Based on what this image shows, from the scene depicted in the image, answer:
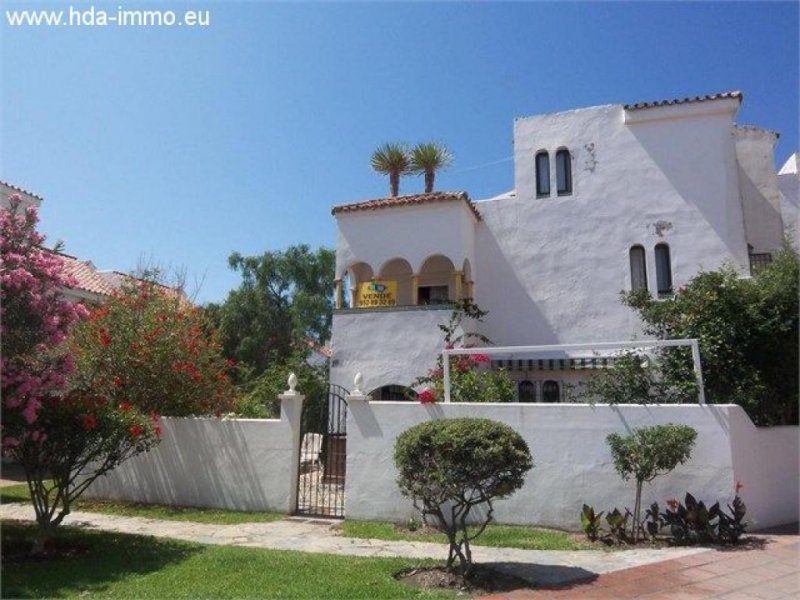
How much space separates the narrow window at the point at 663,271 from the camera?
16766 millimetres

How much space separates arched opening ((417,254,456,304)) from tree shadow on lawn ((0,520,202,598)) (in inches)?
458

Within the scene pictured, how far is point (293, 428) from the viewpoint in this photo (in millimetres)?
11969

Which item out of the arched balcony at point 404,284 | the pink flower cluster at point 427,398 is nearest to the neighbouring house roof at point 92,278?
the arched balcony at point 404,284

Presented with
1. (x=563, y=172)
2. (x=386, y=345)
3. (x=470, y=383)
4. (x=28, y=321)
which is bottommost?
(x=470, y=383)

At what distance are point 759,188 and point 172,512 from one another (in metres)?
19.1

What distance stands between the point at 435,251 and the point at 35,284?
37.2 ft

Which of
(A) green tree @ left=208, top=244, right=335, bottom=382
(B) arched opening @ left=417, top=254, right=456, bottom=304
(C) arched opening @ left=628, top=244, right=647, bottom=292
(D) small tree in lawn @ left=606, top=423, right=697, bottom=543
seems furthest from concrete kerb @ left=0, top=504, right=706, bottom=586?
(A) green tree @ left=208, top=244, right=335, bottom=382

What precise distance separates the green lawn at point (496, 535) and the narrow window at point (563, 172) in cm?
1130

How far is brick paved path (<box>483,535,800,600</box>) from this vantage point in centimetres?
650

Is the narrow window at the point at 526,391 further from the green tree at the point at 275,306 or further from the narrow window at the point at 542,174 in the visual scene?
the green tree at the point at 275,306

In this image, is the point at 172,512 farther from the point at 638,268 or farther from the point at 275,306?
the point at 275,306

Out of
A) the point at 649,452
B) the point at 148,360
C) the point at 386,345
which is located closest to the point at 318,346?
the point at 386,345

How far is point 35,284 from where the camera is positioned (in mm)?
8094

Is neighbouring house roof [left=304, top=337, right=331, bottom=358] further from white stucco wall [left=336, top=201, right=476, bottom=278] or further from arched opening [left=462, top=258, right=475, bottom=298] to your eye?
arched opening [left=462, top=258, right=475, bottom=298]
